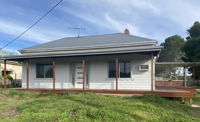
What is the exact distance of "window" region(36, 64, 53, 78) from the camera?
14.8 meters

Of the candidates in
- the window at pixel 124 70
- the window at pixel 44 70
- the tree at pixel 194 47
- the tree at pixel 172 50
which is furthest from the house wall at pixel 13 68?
the tree at pixel 172 50

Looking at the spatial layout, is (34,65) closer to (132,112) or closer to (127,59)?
(127,59)

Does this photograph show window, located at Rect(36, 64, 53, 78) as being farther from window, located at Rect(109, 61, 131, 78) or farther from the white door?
window, located at Rect(109, 61, 131, 78)

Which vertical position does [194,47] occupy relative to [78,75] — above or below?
above

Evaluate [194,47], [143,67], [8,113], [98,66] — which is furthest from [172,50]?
[8,113]

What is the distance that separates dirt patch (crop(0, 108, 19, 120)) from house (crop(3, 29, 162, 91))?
523cm

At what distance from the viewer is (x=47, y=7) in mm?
12180

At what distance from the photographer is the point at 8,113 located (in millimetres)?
6996

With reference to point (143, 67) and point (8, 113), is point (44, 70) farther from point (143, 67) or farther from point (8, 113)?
point (8, 113)

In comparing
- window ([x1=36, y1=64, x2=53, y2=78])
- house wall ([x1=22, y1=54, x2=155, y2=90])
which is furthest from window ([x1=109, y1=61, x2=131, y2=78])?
window ([x1=36, y1=64, x2=53, y2=78])

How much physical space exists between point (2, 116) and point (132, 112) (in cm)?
455

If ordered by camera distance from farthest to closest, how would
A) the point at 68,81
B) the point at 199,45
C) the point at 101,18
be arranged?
the point at 199,45 → the point at 101,18 → the point at 68,81

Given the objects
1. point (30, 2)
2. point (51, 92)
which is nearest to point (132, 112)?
point (51, 92)

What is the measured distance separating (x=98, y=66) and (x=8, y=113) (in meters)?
7.49
